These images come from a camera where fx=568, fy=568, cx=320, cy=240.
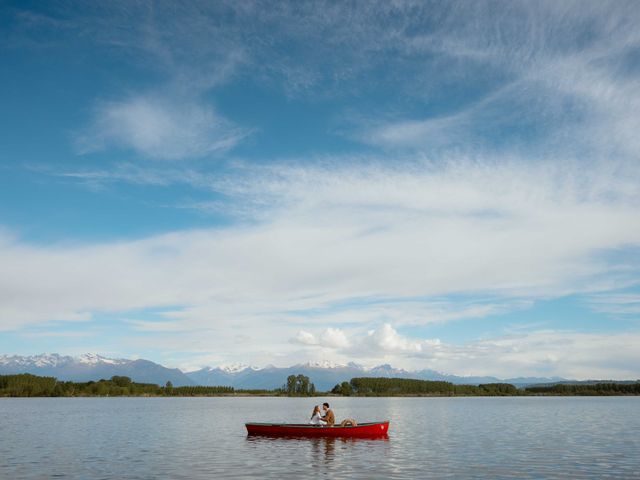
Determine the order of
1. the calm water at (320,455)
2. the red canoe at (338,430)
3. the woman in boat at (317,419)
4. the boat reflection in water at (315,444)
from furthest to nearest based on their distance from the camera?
the woman in boat at (317,419), the red canoe at (338,430), the boat reflection in water at (315,444), the calm water at (320,455)

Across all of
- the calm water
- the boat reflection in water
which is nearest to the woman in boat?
the boat reflection in water

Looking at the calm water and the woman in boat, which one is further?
the woman in boat

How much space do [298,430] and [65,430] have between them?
1294 inches

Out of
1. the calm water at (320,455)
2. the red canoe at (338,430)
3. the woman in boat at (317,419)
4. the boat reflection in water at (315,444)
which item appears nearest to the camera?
the calm water at (320,455)

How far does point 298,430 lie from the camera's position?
57.4m

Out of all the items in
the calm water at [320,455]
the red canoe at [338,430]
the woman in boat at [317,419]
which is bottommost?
the calm water at [320,455]

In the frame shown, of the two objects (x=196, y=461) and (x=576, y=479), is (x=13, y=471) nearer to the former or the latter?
(x=196, y=461)

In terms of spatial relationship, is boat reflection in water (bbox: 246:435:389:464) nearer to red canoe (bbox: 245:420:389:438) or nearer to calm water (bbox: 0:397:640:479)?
calm water (bbox: 0:397:640:479)

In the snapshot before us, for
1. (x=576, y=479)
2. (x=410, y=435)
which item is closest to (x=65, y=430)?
(x=410, y=435)

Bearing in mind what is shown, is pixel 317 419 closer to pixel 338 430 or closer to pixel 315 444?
pixel 338 430

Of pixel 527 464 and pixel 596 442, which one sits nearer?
pixel 527 464

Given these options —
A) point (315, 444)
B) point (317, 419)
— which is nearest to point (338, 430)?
point (317, 419)

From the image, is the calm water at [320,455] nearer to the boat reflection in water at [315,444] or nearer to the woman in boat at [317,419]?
the boat reflection in water at [315,444]

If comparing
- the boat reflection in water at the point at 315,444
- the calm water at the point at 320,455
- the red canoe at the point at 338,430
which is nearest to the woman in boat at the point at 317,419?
the red canoe at the point at 338,430
